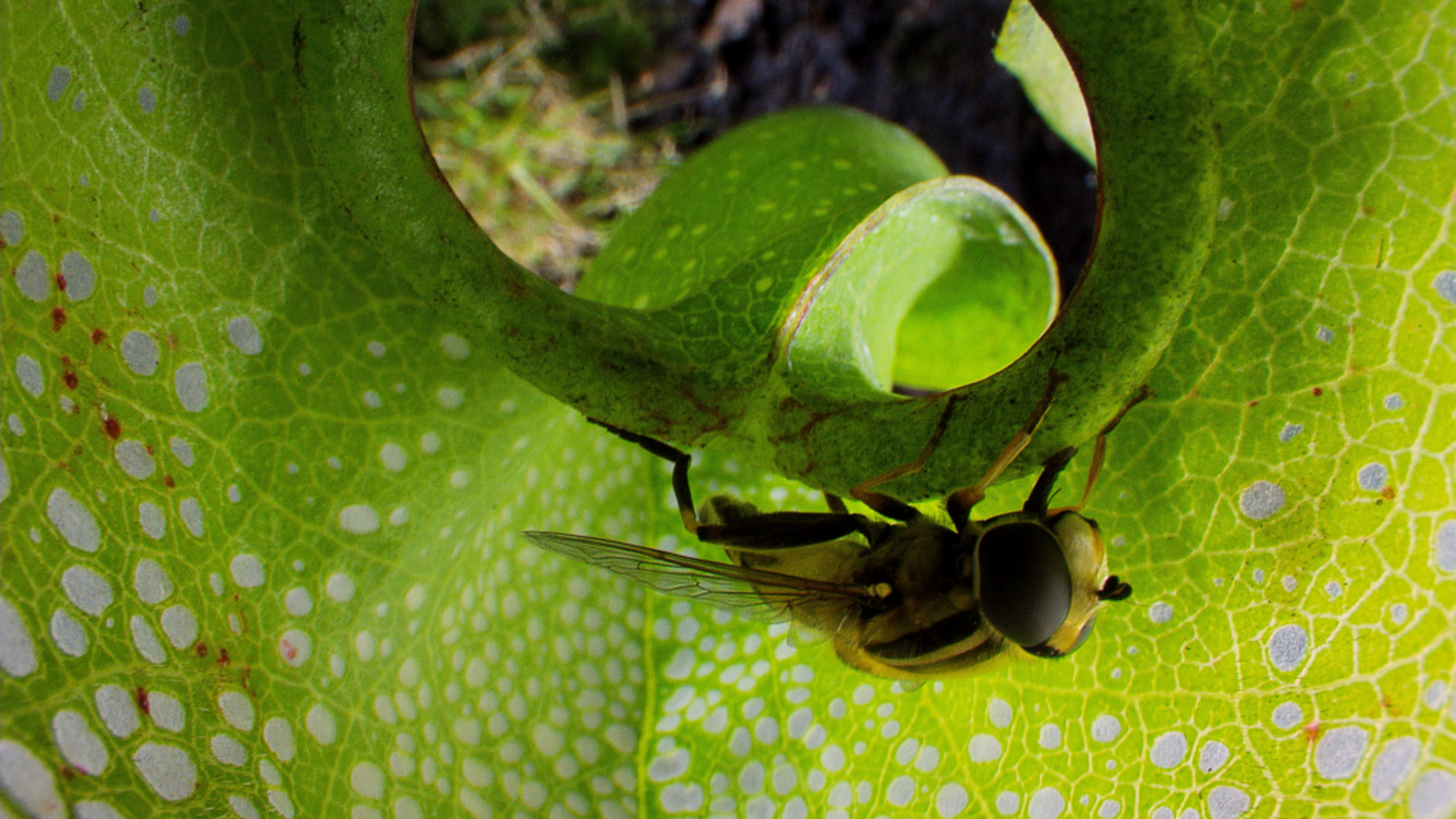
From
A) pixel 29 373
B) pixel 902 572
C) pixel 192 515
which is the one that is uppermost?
pixel 29 373

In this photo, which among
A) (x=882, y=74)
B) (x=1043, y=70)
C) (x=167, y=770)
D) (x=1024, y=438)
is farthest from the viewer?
(x=882, y=74)

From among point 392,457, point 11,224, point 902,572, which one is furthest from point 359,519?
point 902,572

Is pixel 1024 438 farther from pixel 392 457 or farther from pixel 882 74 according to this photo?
pixel 882 74

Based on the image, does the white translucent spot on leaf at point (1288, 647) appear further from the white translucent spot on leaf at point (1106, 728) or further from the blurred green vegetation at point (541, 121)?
the blurred green vegetation at point (541, 121)

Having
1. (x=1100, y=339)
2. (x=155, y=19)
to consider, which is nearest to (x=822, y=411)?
(x=1100, y=339)

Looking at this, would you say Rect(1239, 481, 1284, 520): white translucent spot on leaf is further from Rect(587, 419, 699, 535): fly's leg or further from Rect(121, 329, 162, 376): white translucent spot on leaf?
Rect(121, 329, 162, 376): white translucent spot on leaf

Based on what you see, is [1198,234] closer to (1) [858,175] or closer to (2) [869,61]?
(1) [858,175]
